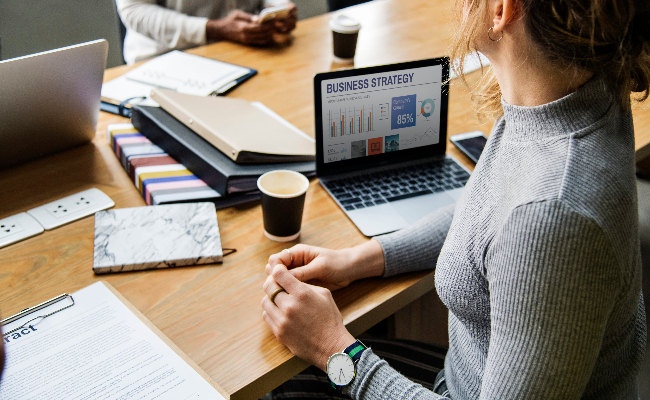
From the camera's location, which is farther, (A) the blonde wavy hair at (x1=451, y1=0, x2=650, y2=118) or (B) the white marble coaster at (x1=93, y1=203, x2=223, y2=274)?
(B) the white marble coaster at (x1=93, y1=203, x2=223, y2=274)

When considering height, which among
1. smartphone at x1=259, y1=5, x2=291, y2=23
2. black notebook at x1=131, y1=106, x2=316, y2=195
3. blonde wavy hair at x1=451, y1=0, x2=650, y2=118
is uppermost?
blonde wavy hair at x1=451, y1=0, x2=650, y2=118

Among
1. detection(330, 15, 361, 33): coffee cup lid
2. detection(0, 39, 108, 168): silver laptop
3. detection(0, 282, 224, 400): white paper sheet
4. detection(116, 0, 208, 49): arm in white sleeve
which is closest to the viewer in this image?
detection(0, 282, 224, 400): white paper sheet

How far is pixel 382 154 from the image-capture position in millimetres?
1107

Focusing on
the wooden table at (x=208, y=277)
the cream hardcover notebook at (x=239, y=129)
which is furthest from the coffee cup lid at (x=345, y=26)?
the cream hardcover notebook at (x=239, y=129)

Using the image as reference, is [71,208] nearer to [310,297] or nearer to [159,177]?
[159,177]

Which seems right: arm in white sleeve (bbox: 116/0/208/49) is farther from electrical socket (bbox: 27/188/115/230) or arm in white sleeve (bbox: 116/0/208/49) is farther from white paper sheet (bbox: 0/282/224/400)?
white paper sheet (bbox: 0/282/224/400)

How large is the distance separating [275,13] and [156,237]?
3.48 feet

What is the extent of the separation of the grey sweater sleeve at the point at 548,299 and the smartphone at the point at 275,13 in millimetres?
1310

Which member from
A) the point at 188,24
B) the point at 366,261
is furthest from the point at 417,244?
the point at 188,24

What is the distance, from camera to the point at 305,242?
948 millimetres

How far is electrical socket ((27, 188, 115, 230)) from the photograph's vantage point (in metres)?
0.96

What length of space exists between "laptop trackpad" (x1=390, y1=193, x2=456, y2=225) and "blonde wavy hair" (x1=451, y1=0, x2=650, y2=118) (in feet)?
1.37

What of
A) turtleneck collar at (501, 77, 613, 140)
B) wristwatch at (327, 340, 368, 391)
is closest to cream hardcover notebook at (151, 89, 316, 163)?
wristwatch at (327, 340, 368, 391)

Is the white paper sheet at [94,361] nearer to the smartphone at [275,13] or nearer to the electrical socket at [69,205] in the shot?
the electrical socket at [69,205]
